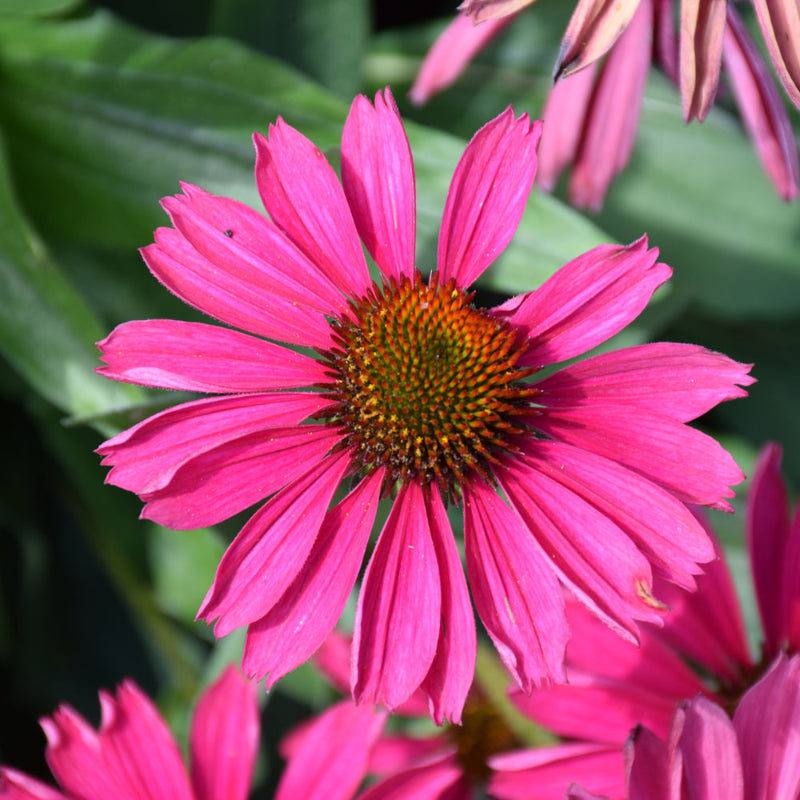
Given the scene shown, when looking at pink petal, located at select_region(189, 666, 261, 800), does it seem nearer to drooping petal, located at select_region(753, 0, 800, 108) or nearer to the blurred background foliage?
the blurred background foliage

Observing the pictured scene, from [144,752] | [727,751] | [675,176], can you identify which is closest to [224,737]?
[144,752]

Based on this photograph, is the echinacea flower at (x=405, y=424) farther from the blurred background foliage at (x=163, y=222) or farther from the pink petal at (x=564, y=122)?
the pink petal at (x=564, y=122)

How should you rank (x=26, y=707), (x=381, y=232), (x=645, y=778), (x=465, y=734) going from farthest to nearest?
(x=26, y=707)
(x=465, y=734)
(x=381, y=232)
(x=645, y=778)

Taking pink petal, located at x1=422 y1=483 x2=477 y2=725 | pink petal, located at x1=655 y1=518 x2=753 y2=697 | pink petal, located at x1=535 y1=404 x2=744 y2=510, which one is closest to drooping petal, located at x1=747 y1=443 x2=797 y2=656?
pink petal, located at x1=655 y1=518 x2=753 y2=697

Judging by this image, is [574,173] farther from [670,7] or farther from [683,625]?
[683,625]

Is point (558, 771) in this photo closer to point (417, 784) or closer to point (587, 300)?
point (417, 784)

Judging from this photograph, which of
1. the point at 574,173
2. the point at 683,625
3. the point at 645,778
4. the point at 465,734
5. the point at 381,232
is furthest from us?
the point at 465,734

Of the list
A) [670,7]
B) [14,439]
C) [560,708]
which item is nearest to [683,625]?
A: [560,708]
